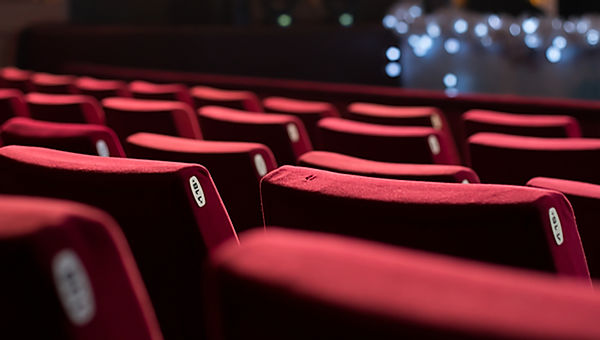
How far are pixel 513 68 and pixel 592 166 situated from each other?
348 cm

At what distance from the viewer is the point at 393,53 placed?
158 inches

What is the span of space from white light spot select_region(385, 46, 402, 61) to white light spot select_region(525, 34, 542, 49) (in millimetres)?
886

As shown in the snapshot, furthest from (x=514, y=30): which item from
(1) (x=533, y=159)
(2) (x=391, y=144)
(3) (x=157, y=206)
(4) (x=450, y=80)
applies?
(3) (x=157, y=206)

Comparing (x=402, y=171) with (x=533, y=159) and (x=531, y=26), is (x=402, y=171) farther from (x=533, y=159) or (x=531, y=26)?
(x=531, y=26)

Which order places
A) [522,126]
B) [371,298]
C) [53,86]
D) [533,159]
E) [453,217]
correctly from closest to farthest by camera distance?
1. [371,298]
2. [453,217]
3. [533,159]
4. [522,126]
5. [53,86]

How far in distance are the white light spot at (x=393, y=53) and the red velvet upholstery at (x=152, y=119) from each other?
7.92ft

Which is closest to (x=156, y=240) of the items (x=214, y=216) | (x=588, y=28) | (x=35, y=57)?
(x=214, y=216)

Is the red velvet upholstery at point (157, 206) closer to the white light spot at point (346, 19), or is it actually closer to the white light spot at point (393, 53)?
the white light spot at point (393, 53)

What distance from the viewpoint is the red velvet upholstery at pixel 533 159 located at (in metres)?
1.23

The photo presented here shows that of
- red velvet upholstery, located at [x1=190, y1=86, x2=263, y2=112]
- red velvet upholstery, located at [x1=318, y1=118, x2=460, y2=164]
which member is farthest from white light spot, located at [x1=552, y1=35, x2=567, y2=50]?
red velvet upholstery, located at [x1=318, y1=118, x2=460, y2=164]

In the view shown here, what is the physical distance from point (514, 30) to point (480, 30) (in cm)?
23

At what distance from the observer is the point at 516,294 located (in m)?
0.31

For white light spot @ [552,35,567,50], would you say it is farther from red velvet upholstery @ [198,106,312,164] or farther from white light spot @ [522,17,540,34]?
red velvet upholstery @ [198,106,312,164]

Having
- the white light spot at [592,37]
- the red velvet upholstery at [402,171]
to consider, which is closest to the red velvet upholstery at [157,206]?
the red velvet upholstery at [402,171]
